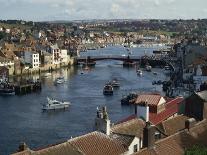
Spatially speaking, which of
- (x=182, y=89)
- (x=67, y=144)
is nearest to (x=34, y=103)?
(x=182, y=89)

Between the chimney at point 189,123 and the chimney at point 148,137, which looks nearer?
the chimney at point 148,137

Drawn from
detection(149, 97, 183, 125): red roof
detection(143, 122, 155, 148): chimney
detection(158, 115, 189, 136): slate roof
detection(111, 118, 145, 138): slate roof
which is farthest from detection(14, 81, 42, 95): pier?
detection(143, 122, 155, 148): chimney

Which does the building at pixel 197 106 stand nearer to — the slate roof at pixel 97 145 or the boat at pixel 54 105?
the slate roof at pixel 97 145

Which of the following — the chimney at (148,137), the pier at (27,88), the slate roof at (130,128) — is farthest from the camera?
the pier at (27,88)

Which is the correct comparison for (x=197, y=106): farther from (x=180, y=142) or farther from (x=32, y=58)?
(x=32, y=58)

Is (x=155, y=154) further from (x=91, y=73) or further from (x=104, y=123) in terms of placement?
(x=91, y=73)

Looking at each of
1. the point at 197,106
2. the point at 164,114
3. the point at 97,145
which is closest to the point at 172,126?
the point at 197,106

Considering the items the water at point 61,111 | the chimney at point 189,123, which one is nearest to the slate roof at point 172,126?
the chimney at point 189,123

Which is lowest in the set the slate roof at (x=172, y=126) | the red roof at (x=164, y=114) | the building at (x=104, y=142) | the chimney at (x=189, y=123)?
the red roof at (x=164, y=114)
